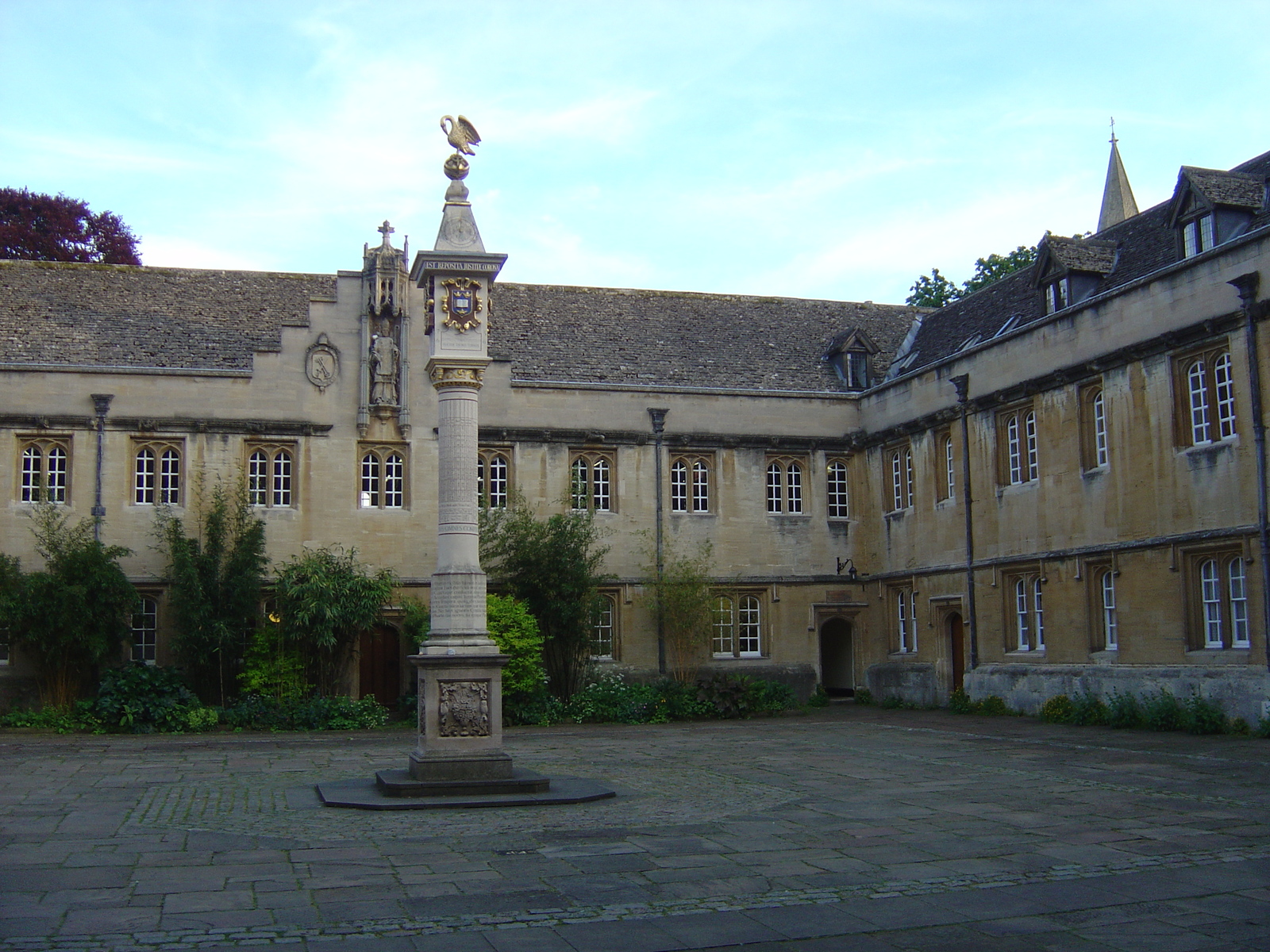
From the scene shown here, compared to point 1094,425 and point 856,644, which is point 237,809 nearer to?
point 1094,425

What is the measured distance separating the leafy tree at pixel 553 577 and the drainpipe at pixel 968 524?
26.8 ft

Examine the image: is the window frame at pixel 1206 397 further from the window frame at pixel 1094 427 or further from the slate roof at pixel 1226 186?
the slate roof at pixel 1226 186

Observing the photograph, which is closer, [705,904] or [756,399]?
[705,904]

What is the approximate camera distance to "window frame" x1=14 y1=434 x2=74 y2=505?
27.3 meters

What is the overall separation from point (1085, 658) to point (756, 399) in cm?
1094

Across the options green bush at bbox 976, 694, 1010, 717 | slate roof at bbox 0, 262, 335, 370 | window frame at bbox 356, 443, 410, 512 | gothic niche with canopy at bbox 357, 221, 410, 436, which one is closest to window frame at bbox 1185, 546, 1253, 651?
green bush at bbox 976, 694, 1010, 717

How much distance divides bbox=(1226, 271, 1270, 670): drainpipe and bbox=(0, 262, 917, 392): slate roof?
13.1 m

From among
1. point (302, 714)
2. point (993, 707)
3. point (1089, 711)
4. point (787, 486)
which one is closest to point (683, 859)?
point (1089, 711)

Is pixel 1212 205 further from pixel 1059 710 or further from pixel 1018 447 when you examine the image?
pixel 1059 710

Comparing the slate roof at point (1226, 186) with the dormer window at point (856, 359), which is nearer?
the slate roof at point (1226, 186)

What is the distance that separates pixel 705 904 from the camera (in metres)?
8.35

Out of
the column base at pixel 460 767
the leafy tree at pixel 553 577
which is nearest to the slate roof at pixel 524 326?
the leafy tree at pixel 553 577

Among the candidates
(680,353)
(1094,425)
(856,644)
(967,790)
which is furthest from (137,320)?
(967,790)

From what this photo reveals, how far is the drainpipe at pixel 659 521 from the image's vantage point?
1186 inches
